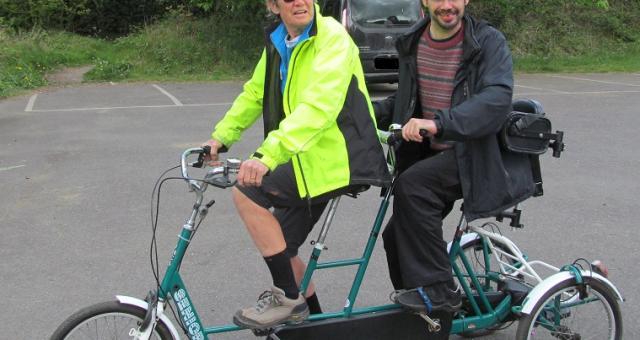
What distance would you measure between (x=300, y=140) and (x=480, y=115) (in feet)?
2.44

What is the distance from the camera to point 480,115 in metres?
2.68

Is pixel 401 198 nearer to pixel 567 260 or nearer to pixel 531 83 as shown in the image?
pixel 567 260

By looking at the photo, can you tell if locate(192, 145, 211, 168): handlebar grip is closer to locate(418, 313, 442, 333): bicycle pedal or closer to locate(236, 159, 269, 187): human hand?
locate(236, 159, 269, 187): human hand

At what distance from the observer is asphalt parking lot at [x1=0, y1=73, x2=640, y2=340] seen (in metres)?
4.14

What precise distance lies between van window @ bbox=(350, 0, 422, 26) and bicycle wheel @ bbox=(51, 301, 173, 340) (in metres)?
11.1

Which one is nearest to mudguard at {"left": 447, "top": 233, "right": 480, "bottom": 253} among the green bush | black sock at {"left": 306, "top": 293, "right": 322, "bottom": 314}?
black sock at {"left": 306, "top": 293, "right": 322, "bottom": 314}

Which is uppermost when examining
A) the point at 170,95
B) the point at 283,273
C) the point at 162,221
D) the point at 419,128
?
the point at 419,128

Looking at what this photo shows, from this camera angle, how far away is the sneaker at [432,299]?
114 inches

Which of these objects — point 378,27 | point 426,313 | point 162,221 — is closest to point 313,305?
point 426,313

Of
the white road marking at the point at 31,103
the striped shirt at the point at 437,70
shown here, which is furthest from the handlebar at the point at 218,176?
the white road marking at the point at 31,103

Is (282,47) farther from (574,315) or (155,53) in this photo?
(155,53)

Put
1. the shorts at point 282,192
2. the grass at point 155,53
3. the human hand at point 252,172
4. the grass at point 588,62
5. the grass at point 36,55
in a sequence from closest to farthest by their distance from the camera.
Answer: the human hand at point 252,172 → the shorts at point 282,192 → the grass at point 36,55 → the grass at point 155,53 → the grass at point 588,62

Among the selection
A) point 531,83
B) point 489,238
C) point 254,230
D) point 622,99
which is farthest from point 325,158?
point 531,83

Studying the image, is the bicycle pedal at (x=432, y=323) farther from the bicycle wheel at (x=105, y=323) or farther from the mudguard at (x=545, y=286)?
the bicycle wheel at (x=105, y=323)
